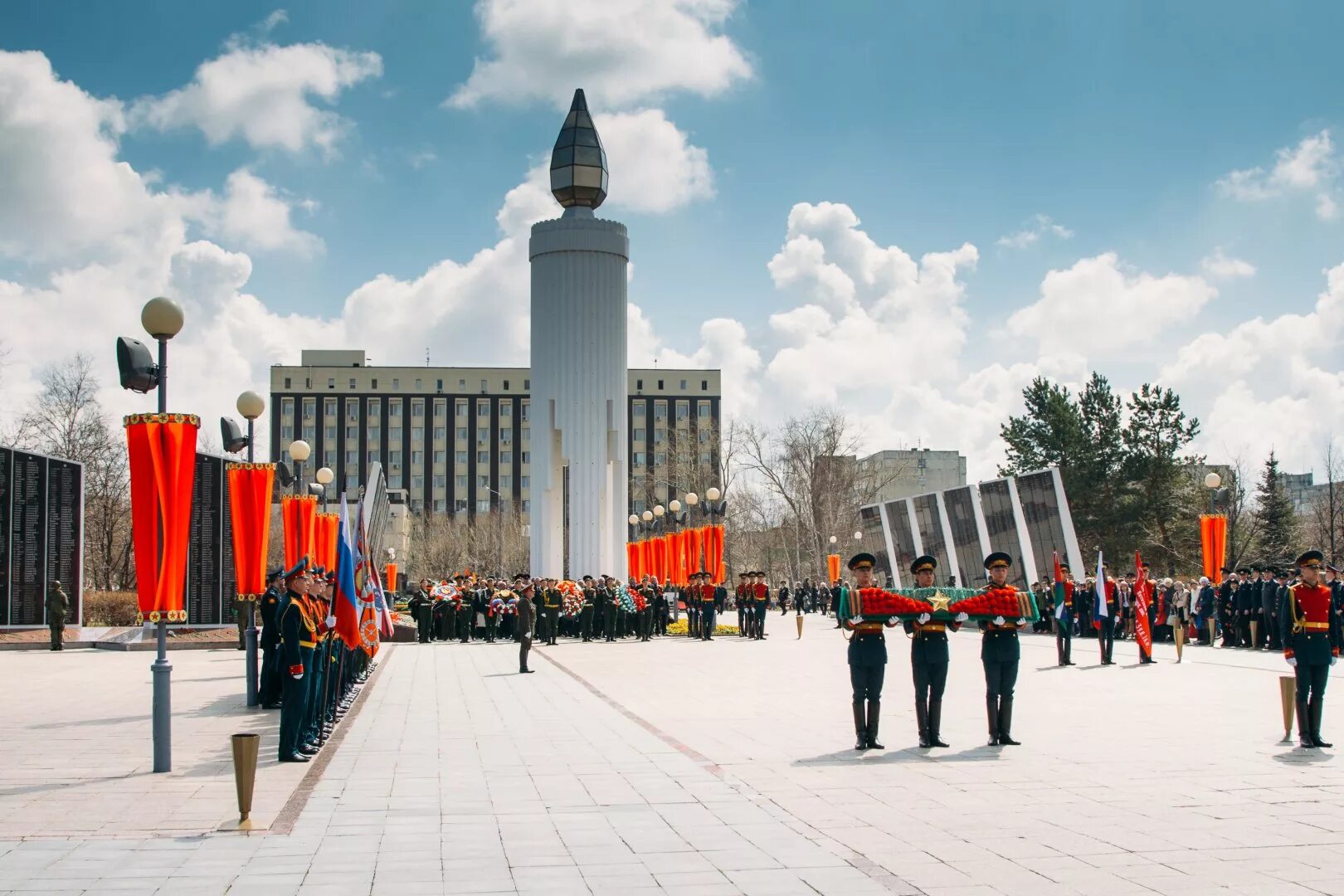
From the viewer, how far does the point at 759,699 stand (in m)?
17.3

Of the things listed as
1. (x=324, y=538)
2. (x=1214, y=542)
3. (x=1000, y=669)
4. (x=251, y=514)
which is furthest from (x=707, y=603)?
(x=1000, y=669)

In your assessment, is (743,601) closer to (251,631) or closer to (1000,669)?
(251,631)

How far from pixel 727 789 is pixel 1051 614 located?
24674mm

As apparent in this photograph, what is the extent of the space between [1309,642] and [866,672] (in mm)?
4356

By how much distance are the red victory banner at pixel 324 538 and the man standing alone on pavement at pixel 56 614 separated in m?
8.31

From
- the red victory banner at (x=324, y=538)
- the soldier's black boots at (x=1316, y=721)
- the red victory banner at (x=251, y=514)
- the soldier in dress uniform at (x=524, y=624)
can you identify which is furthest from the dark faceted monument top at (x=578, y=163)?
the soldier's black boots at (x=1316, y=721)

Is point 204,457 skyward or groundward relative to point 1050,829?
skyward

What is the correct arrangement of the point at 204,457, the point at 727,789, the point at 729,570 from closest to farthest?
the point at 727,789
the point at 204,457
the point at 729,570

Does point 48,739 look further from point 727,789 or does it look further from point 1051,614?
point 1051,614

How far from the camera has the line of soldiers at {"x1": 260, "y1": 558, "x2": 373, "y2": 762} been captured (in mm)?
11734

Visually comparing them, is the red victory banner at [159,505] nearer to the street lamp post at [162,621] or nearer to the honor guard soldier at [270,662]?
the street lamp post at [162,621]

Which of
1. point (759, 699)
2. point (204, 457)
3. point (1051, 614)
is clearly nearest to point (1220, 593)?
point (1051, 614)

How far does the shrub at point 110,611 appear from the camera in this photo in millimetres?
40906

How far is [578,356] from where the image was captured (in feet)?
153
